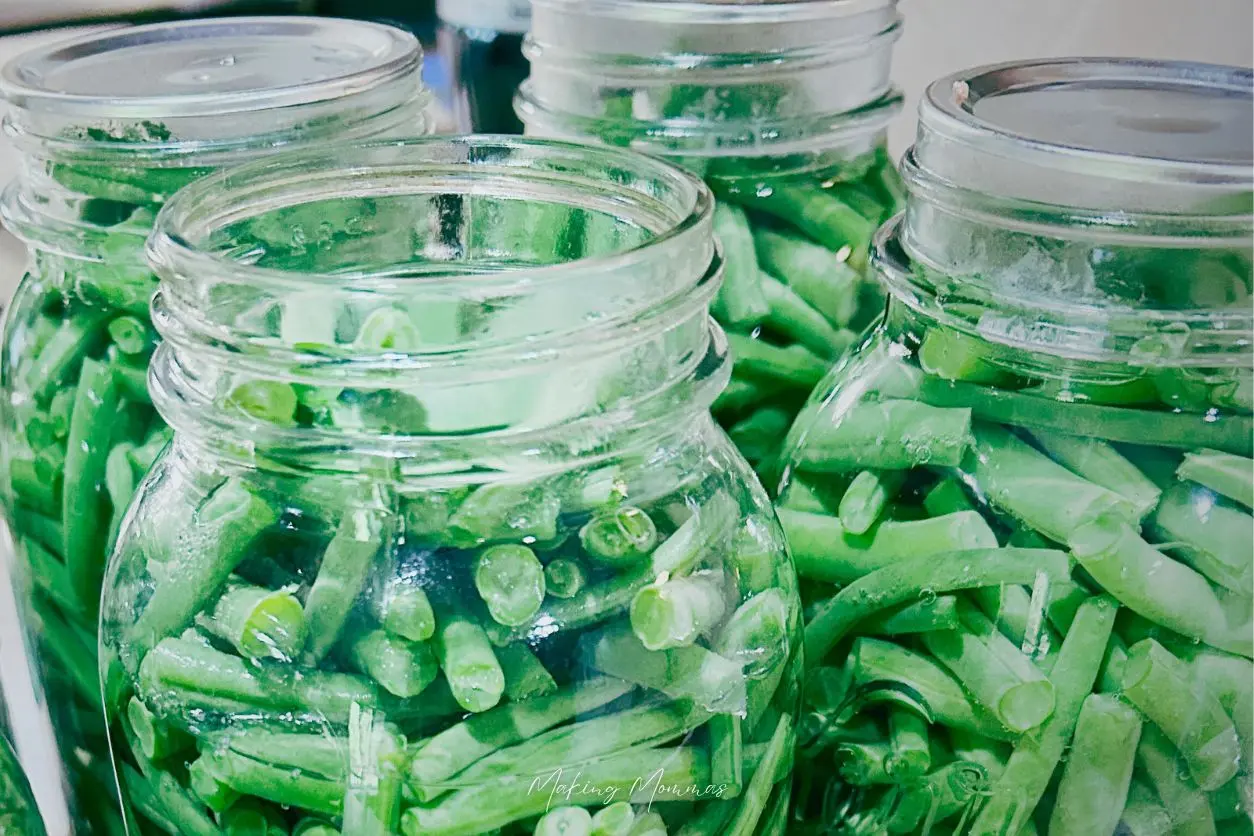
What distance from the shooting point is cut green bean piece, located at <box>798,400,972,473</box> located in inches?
17.6

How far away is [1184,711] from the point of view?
420 millimetres

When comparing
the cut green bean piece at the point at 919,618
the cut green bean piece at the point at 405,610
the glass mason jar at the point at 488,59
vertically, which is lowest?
the cut green bean piece at the point at 919,618

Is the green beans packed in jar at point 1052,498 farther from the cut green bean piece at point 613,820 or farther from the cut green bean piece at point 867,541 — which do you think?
the cut green bean piece at point 613,820

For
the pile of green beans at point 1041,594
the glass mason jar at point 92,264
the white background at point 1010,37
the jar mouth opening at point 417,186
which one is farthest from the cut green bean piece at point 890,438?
the white background at point 1010,37

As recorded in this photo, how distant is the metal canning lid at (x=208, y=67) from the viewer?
0.52m

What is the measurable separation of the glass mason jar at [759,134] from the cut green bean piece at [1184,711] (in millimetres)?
192

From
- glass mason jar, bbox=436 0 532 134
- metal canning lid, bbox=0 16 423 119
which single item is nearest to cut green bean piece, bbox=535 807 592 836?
metal canning lid, bbox=0 16 423 119

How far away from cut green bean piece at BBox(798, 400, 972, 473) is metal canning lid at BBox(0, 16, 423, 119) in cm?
25

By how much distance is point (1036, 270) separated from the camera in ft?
1.41

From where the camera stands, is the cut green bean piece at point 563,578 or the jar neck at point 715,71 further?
the jar neck at point 715,71

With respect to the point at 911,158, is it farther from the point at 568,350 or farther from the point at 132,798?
the point at 132,798

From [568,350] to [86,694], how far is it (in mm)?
367

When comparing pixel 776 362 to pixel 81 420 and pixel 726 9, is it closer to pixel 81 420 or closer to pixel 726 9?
pixel 726 9

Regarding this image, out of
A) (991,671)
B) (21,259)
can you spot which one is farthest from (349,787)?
(21,259)
